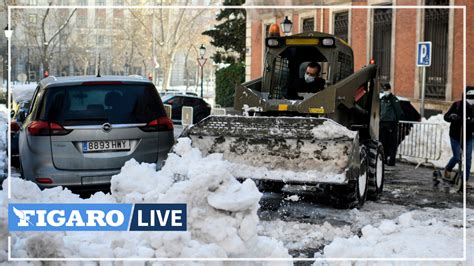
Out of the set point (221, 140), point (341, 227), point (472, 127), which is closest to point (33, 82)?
point (221, 140)

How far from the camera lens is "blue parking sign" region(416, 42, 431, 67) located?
13648mm

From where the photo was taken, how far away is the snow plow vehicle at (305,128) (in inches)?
312

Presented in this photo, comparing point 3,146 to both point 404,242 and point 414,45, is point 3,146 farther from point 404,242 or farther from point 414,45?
point 414,45

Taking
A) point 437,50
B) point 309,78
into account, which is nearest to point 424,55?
point 437,50

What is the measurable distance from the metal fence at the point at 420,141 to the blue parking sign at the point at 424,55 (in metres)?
1.67

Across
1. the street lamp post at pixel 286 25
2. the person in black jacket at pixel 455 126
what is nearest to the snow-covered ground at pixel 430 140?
the person in black jacket at pixel 455 126

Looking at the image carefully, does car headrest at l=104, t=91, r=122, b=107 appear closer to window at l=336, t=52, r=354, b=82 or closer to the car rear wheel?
window at l=336, t=52, r=354, b=82

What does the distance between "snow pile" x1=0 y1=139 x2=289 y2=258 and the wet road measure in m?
1.41

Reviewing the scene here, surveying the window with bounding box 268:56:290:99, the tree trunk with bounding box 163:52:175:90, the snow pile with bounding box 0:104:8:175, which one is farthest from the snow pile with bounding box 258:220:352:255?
the snow pile with bounding box 0:104:8:175

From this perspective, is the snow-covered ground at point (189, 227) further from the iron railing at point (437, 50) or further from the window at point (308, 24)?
the iron railing at point (437, 50)

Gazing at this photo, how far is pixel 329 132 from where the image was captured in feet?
26.0

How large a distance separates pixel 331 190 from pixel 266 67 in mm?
2135

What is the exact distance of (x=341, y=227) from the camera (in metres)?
7.37

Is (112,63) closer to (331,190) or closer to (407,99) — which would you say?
(331,190)
